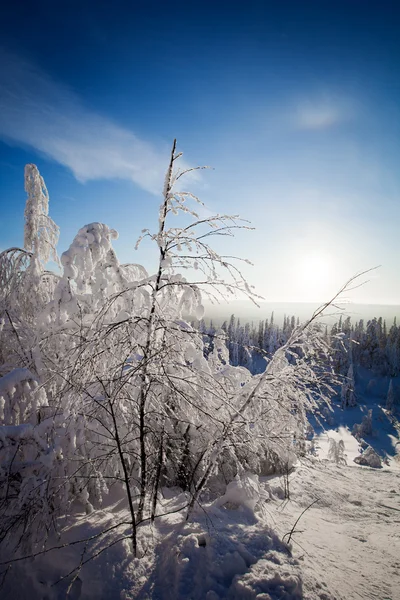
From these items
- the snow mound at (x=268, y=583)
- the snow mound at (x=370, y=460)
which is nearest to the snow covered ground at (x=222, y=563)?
the snow mound at (x=268, y=583)

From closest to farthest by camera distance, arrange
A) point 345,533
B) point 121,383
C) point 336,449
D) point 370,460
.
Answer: point 121,383
point 345,533
point 336,449
point 370,460

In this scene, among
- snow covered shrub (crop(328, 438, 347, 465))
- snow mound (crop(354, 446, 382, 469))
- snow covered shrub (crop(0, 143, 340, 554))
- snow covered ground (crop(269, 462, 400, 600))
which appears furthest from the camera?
snow mound (crop(354, 446, 382, 469))

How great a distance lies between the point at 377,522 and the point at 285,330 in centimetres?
9816

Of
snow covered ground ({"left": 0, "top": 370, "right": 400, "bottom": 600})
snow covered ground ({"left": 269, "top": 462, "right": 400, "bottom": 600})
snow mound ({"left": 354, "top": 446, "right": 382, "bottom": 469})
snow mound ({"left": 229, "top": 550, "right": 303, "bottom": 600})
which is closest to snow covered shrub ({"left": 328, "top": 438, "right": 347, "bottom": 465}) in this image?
snow covered ground ({"left": 269, "top": 462, "right": 400, "bottom": 600})

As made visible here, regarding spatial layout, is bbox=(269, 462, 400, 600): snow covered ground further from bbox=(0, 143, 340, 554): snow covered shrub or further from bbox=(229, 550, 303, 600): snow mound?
bbox=(0, 143, 340, 554): snow covered shrub

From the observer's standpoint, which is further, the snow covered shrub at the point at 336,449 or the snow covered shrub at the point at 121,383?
the snow covered shrub at the point at 336,449

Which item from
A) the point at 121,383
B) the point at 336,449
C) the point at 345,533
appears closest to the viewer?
the point at 121,383

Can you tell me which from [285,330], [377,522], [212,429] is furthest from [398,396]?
[212,429]

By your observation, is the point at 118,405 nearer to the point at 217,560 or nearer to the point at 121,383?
the point at 121,383

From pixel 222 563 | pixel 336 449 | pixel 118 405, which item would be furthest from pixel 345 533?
pixel 118 405

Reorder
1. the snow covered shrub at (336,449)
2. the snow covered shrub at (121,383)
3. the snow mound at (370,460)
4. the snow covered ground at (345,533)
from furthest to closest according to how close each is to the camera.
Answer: the snow mound at (370,460) → the snow covered shrub at (336,449) → the snow covered ground at (345,533) → the snow covered shrub at (121,383)

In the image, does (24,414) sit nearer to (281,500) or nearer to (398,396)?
(281,500)

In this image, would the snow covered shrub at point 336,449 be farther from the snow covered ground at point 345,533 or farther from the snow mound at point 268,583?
the snow mound at point 268,583

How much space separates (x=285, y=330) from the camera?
99.6m
